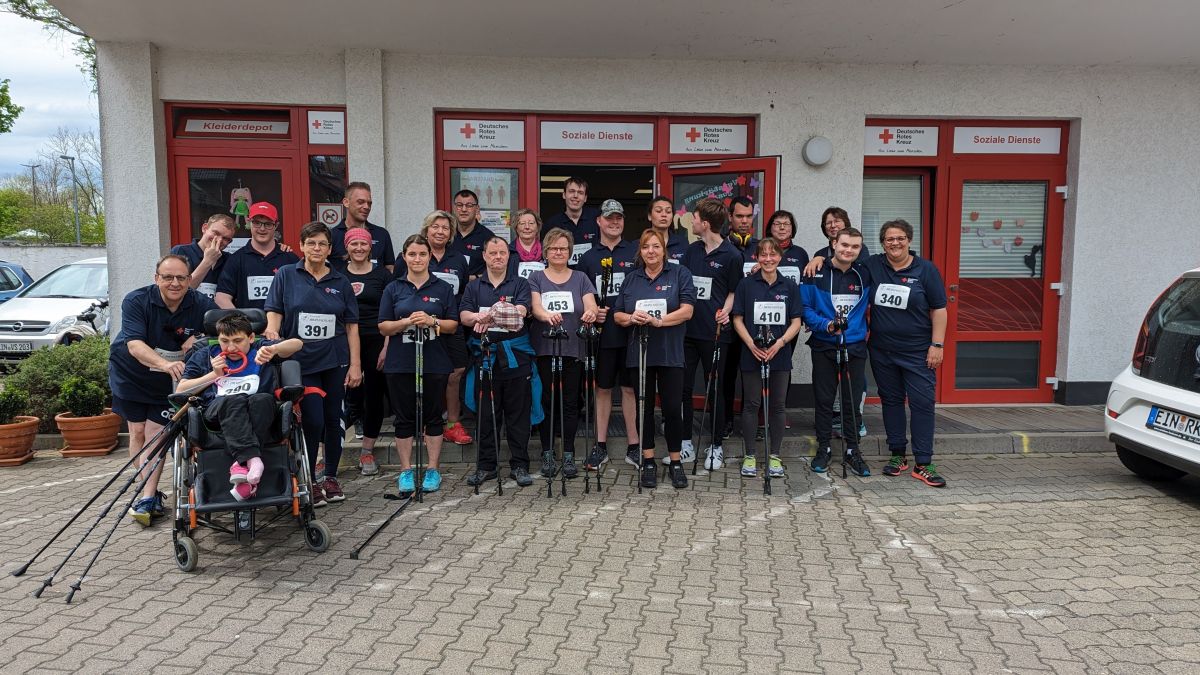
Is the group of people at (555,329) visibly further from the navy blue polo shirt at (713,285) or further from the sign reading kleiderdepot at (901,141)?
the sign reading kleiderdepot at (901,141)

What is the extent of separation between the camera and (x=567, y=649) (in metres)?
3.36

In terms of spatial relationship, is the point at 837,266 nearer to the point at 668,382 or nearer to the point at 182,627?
the point at 668,382

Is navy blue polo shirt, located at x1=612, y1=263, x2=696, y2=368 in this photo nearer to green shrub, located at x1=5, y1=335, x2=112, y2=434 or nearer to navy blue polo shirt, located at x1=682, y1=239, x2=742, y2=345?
navy blue polo shirt, located at x1=682, y1=239, x2=742, y2=345

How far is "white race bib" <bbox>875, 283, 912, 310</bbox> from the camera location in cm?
591

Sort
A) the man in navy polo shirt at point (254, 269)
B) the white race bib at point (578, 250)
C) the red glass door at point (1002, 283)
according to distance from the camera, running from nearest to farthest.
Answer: the man in navy polo shirt at point (254, 269) → the white race bib at point (578, 250) → the red glass door at point (1002, 283)

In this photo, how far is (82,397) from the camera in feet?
22.5

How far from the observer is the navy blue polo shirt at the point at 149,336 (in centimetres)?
482

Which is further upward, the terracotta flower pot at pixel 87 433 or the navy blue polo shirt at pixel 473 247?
the navy blue polo shirt at pixel 473 247

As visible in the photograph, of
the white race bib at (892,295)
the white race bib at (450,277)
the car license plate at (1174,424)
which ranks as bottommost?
the car license plate at (1174,424)

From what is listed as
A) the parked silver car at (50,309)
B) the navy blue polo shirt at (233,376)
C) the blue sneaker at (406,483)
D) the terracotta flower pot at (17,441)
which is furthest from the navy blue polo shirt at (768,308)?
the parked silver car at (50,309)

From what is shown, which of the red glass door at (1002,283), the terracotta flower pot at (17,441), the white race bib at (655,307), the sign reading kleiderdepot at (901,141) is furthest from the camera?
the red glass door at (1002,283)

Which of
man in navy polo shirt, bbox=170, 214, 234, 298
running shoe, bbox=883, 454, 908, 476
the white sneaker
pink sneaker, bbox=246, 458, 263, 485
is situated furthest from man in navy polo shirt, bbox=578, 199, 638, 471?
man in navy polo shirt, bbox=170, 214, 234, 298

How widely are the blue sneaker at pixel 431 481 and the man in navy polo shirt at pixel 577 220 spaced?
2122mm

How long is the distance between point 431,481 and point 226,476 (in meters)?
1.60
